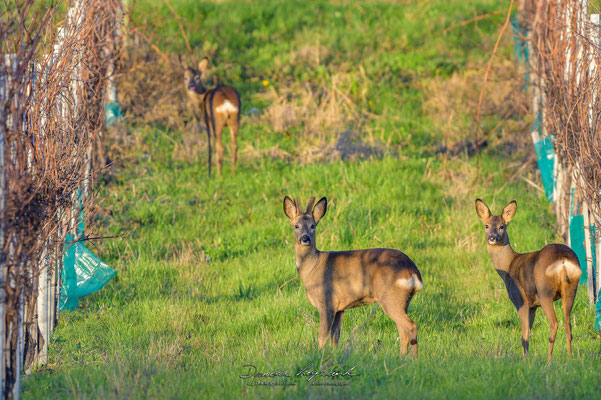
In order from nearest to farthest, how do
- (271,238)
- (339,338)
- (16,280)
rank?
(16,280), (339,338), (271,238)

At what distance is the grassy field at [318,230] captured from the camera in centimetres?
586

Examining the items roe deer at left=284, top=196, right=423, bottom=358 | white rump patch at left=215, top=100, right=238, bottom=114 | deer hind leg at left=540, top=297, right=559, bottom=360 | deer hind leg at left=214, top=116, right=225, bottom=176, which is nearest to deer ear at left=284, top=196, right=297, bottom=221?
roe deer at left=284, top=196, right=423, bottom=358

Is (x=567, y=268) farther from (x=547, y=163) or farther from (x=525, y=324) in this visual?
(x=547, y=163)

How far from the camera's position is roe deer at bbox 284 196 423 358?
646 cm

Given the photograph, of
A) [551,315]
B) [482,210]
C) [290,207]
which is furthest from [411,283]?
[482,210]

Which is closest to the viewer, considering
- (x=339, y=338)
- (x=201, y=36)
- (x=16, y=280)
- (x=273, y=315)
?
(x=16, y=280)

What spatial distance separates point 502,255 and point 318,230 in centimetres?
339

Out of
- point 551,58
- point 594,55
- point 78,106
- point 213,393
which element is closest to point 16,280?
point 213,393

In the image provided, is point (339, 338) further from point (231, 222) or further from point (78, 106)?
point (231, 222)

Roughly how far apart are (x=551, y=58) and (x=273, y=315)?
464 cm

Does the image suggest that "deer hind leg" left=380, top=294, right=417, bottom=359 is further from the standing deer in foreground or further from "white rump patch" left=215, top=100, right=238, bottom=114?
"white rump patch" left=215, top=100, right=238, bottom=114

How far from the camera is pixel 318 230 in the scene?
10305mm

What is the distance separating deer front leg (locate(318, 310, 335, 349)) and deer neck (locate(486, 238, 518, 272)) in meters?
1.58

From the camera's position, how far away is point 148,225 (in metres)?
11.0
